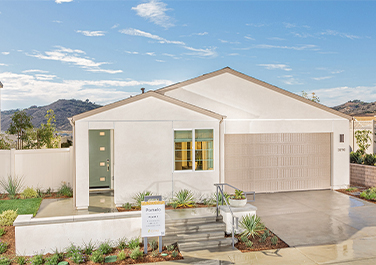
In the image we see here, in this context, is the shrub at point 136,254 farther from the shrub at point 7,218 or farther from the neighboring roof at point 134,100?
the neighboring roof at point 134,100

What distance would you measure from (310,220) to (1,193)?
36.2ft

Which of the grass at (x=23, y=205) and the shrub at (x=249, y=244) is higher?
the grass at (x=23, y=205)

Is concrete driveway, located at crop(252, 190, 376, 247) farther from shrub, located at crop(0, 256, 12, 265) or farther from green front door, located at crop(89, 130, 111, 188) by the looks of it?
shrub, located at crop(0, 256, 12, 265)

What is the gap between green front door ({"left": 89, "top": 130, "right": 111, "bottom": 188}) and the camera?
12.0 metres

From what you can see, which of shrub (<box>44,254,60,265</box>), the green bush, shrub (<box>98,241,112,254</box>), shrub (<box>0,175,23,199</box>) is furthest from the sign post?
the green bush

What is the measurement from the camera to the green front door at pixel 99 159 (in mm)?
12047

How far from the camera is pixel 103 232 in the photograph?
721 centimetres

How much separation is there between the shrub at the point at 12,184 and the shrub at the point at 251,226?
852 centimetres

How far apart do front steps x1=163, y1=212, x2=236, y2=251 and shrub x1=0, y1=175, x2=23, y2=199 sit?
6936 millimetres

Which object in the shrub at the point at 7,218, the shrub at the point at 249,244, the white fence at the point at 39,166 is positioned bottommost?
the shrub at the point at 249,244

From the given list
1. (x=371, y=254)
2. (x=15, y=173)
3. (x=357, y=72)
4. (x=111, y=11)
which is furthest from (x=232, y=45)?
(x=371, y=254)

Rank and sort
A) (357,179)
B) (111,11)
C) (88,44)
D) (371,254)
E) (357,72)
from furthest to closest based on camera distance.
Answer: (357,72) → (88,44) → (111,11) → (357,179) → (371,254)

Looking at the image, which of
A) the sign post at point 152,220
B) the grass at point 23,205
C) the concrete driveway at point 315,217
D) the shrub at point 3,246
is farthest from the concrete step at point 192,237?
the grass at point 23,205

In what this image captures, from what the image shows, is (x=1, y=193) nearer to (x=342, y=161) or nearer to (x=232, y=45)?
(x=342, y=161)
